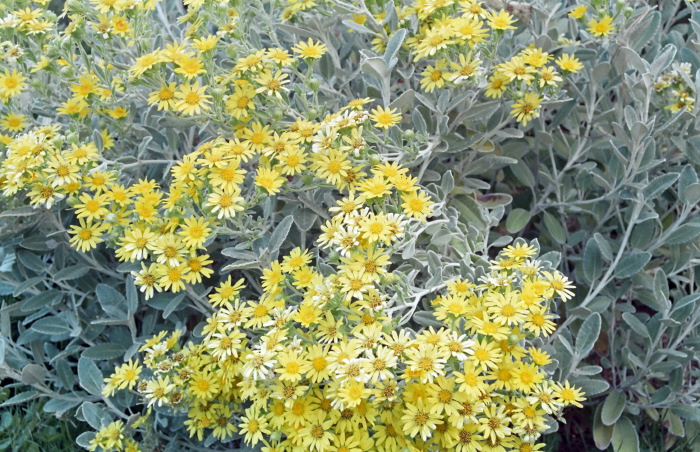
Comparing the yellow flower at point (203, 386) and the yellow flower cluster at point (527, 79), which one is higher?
the yellow flower cluster at point (527, 79)

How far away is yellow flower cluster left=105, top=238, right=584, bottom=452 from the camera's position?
1.93m

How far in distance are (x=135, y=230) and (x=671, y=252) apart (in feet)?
6.51

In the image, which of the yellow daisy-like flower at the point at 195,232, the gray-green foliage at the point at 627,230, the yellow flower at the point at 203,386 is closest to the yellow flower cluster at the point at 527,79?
the gray-green foliage at the point at 627,230

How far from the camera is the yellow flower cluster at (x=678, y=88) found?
2701 mm

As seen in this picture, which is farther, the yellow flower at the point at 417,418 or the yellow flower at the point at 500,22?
the yellow flower at the point at 500,22

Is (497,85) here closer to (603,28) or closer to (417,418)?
(603,28)

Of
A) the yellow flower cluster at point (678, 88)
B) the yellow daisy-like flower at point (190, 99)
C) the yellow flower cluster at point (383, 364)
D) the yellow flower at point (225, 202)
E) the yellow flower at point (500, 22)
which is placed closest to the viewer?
the yellow flower cluster at point (383, 364)

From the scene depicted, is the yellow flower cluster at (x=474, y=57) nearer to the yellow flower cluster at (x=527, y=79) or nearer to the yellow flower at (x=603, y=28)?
the yellow flower cluster at (x=527, y=79)

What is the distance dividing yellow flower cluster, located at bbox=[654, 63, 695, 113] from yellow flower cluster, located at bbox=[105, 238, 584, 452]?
998 mm

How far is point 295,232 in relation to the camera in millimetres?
2762

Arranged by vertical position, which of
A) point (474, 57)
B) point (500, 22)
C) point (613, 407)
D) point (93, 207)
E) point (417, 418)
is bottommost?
point (613, 407)

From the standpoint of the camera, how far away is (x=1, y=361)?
2629 mm

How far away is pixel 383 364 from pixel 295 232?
994mm

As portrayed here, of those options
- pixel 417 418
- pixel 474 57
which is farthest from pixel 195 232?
pixel 474 57
